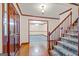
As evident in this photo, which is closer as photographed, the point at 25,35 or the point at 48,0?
the point at 48,0

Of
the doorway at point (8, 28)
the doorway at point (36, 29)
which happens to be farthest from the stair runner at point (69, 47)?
the doorway at point (36, 29)

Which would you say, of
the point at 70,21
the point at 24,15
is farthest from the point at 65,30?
the point at 24,15

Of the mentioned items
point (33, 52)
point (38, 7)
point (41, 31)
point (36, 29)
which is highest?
point (38, 7)

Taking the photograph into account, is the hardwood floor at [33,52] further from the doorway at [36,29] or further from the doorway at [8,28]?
the doorway at [36,29]

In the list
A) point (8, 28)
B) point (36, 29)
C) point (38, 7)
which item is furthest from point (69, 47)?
point (36, 29)

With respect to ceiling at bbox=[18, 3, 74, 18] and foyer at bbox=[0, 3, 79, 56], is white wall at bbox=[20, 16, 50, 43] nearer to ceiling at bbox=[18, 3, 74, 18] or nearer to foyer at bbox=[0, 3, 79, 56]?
foyer at bbox=[0, 3, 79, 56]

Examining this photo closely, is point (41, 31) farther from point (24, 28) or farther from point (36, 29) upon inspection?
point (24, 28)

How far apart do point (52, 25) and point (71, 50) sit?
5.67 m

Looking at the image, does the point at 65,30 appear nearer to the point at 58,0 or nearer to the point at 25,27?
the point at 25,27

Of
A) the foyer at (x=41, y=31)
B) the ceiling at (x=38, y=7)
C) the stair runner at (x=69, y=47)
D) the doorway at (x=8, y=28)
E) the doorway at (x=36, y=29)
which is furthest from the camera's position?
the doorway at (x=36, y=29)

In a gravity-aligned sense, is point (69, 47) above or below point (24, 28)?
below

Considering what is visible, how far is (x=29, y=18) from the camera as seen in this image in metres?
8.16

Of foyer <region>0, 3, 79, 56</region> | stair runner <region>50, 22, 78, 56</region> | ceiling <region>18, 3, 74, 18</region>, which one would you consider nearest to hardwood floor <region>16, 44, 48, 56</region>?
foyer <region>0, 3, 79, 56</region>

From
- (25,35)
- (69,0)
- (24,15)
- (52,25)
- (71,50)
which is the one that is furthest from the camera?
(52,25)
